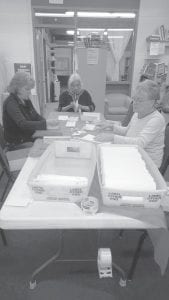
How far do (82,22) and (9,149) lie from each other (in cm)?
409

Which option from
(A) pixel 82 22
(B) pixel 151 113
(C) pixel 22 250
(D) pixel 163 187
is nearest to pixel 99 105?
(A) pixel 82 22

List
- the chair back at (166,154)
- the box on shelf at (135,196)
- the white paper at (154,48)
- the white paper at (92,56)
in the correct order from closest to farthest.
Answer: the box on shelf at (135,196), the chair back at (166,154), the white paper at (92,56), the white paper at (154,48)

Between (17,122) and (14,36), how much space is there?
326 centimetres

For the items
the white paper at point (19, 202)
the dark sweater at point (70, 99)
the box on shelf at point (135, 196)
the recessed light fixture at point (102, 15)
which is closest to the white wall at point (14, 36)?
the recessed light fixture at point (102, 15)

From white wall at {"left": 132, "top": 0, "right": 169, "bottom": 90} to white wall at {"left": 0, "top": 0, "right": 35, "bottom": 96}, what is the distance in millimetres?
2313

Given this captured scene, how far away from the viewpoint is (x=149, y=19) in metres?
4.84

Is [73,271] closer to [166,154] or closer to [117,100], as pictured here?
[166,154]

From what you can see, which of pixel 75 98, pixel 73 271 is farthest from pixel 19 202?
pixel 75 98

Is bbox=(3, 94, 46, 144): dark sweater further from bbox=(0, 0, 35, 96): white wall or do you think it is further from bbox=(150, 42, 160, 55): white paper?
bbox=(150, 42, 160, 55): white paper

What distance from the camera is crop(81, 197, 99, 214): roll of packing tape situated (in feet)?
3.40

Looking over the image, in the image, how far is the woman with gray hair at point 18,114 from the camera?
98.8 inches

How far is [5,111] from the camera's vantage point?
101 inches

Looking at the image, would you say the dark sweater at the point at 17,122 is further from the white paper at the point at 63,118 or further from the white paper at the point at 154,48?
the white paper at the point at 154,48

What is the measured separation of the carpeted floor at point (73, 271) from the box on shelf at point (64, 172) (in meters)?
0.80
